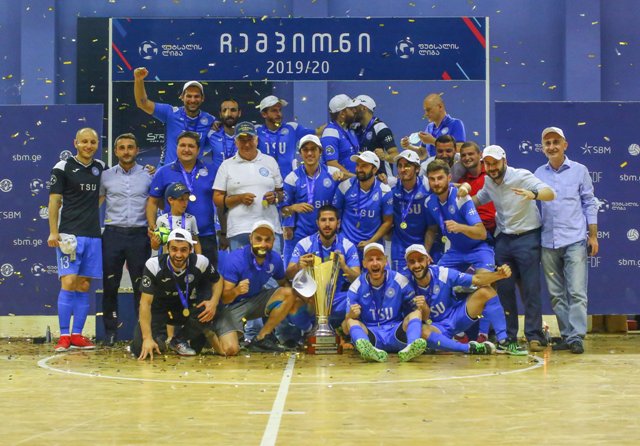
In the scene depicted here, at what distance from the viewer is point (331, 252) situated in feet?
35.6

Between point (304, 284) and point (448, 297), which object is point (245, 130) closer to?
point (304, 284)

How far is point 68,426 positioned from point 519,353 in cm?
531

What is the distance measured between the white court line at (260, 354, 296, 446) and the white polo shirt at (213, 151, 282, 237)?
7.85ft

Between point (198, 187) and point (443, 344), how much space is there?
289 cm

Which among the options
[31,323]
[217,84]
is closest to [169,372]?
[31,323]

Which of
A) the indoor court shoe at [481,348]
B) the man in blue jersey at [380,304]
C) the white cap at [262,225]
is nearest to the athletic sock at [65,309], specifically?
the white cap at [262,225]

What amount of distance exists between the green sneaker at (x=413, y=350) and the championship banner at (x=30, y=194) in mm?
→ 4675

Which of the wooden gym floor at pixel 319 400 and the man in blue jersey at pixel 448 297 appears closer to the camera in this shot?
the wooden gym floor at pixel 319 400

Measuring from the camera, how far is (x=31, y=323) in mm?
15484

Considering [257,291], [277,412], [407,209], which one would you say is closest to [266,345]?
[257,291]

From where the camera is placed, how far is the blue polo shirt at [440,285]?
34.2 ft

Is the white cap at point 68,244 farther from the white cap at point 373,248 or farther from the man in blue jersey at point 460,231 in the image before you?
the man in blue jersey at point 460,231

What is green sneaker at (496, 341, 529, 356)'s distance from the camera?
1027 cm

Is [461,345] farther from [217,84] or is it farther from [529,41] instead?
[529,41]
